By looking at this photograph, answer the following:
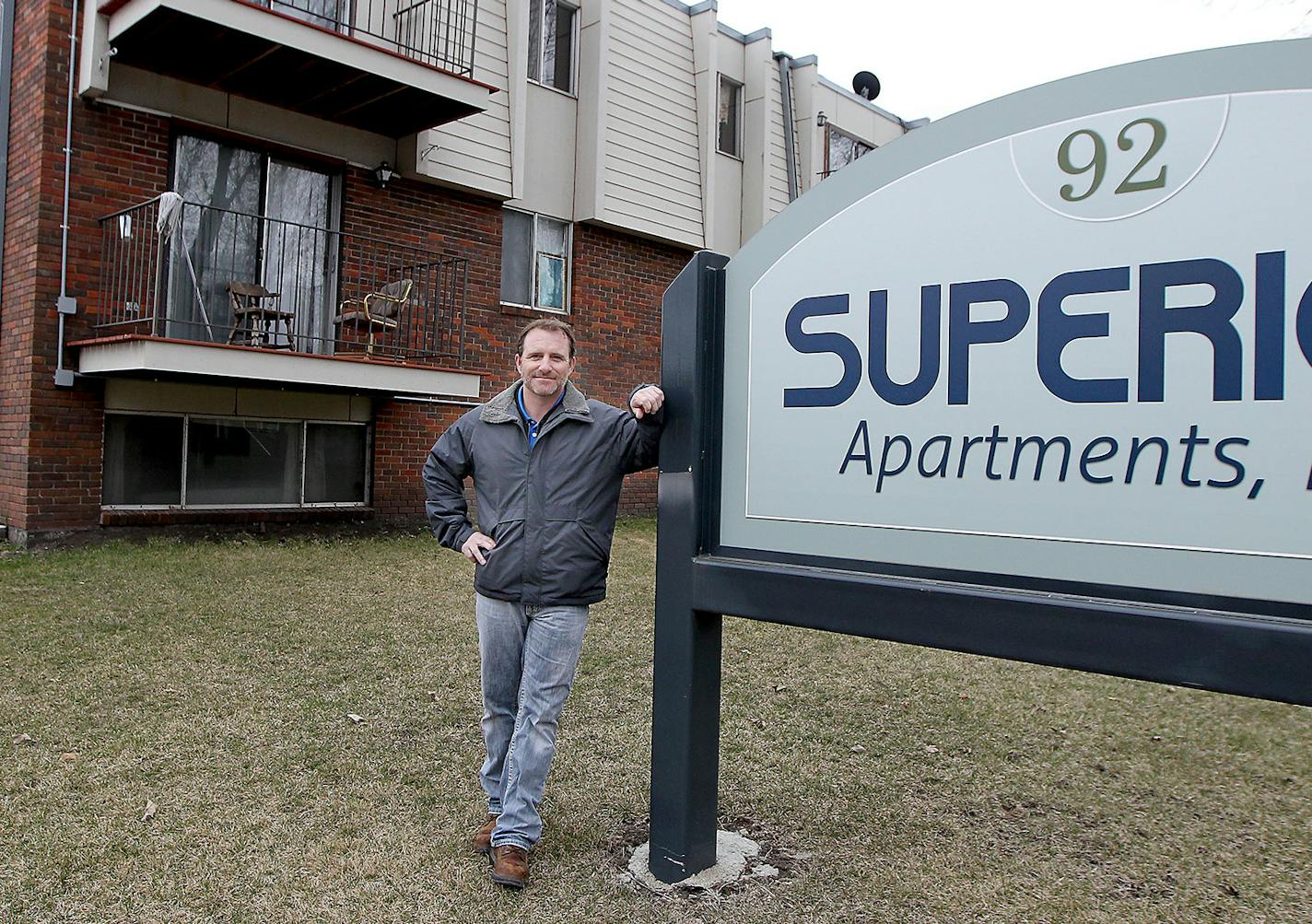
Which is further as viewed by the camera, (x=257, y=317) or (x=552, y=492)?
(x=257, y=317)

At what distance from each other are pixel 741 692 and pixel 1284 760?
2.65 metres

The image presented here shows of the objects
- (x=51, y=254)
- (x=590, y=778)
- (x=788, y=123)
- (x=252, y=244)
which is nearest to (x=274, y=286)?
(x=252, y=244)

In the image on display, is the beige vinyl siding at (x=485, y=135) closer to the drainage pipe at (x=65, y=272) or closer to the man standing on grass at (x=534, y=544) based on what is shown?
the drainage pipe at (x=65, y=272)

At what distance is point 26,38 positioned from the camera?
932cm

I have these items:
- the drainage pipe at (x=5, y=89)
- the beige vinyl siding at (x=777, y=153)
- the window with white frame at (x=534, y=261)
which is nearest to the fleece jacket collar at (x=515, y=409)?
the drainage pipe at (x=5, y=89)

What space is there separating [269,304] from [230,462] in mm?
1649

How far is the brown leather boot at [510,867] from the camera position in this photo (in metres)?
3.12

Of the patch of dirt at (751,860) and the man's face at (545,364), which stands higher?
the man's face at (545,364)

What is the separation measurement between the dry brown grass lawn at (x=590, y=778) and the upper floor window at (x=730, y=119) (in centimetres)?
1087

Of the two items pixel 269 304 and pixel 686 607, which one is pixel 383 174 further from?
pixel 686 607

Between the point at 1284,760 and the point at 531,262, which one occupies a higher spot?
the point at 531,262

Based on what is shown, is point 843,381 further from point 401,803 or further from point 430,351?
point 430,351

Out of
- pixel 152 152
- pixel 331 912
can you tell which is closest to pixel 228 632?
pixel 331 912

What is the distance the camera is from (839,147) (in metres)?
17.6
